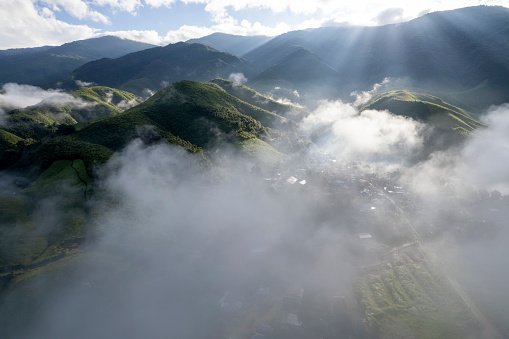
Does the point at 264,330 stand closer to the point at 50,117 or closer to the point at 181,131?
the point at 181,131

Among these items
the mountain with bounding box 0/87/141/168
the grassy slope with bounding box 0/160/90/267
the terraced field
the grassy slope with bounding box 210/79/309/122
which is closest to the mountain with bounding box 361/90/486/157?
the grassy slope with bounding box 210/79/309/122

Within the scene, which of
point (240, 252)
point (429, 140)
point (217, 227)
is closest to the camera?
point (240, 252)

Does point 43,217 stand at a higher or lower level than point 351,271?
higher

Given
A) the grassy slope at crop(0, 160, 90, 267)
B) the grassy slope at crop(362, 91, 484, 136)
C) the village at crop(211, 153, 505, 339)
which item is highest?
the grassy slope at crop(0, 160, 90, 267)

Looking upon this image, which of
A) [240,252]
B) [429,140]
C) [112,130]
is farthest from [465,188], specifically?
[112,130]

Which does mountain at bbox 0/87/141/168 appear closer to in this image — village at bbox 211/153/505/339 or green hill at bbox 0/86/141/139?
green hill at bbox 0/86/141/139

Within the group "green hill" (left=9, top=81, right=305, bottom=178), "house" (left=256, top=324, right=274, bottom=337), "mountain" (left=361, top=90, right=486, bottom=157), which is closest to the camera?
"house" (left=256, top=324, right=274, bottom=337)

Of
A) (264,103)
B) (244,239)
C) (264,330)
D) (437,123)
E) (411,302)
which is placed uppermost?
(264,103)

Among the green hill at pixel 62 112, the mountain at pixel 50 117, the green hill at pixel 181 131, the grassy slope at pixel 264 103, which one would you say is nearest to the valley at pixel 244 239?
the green hill at pixel 181 131

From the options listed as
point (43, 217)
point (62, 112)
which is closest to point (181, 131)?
point (43, 217)

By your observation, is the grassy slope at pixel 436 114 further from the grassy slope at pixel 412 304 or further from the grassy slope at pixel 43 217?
the grassy slope at pixel 43 217

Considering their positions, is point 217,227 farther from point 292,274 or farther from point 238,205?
point 292,274
